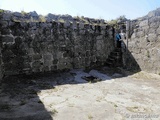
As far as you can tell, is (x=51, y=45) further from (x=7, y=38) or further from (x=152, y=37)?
(x=152, y=37)

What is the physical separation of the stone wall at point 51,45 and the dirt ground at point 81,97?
1.25ft

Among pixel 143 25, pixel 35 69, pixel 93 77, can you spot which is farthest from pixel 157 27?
pixel 35 69

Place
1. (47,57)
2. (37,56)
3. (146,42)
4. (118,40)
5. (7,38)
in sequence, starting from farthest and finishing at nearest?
(118,40)
(146,42)
(47,57)
(37,56)
(7,38)

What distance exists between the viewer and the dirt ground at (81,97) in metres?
3.33

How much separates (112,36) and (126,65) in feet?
4.21

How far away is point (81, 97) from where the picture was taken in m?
4.32

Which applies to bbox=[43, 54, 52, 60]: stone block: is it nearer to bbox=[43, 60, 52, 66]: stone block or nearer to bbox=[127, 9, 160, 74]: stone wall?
bbox=[43, 60, 52, 66]: stone block

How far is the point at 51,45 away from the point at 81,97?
267 centimetres

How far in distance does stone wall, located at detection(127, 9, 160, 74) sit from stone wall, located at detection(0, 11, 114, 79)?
111 cm

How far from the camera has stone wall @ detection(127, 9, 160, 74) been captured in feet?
21.0

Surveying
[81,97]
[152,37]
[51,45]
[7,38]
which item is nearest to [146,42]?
[152,37]

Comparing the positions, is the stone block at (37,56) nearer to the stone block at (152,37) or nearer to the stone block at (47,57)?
the stone block at (47,57)

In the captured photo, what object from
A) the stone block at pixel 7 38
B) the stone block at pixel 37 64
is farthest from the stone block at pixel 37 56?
the stone block at pixel 7 38

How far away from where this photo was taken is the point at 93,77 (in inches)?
251
